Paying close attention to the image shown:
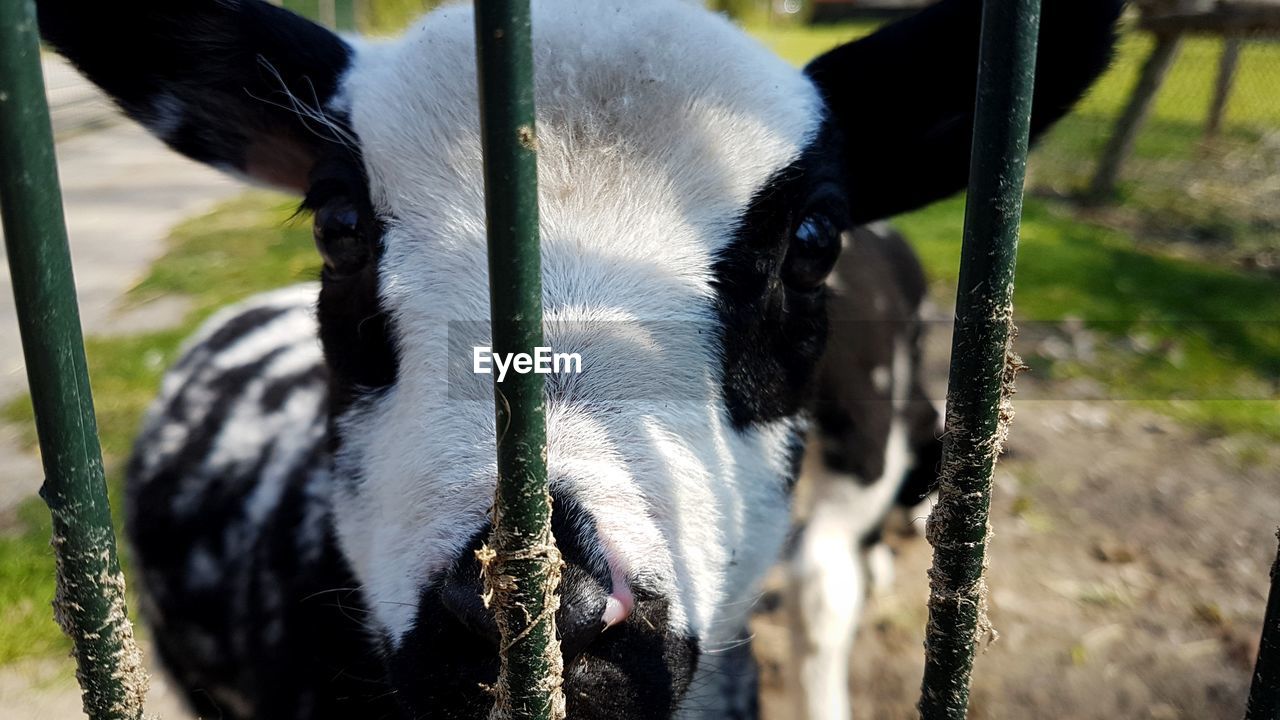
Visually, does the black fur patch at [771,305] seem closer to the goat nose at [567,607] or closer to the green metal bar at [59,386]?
the goat nose at [567,607]

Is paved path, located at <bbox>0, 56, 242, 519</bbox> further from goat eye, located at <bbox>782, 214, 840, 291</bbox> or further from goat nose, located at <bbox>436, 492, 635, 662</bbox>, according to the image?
goat nose, located at <bbox>436, 492, 635, 662</bbox>

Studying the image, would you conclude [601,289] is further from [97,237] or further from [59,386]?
[97,237]

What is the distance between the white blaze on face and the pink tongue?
0.05 metres

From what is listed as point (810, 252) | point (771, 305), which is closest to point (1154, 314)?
point (810, 252)

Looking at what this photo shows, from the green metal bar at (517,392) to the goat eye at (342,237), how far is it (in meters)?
0.83

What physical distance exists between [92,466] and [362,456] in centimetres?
75

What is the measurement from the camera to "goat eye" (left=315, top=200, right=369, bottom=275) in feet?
6.08

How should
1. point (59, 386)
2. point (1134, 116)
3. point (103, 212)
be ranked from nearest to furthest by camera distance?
point (59, 386)
point (103, 212)
point (1134, 116)

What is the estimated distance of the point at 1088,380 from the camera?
579 cm

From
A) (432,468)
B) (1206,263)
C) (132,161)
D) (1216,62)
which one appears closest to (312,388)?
(432,468)

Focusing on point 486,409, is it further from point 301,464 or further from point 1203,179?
point 1203,179

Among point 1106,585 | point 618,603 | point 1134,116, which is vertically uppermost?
point 618,603

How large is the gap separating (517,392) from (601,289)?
469 mm

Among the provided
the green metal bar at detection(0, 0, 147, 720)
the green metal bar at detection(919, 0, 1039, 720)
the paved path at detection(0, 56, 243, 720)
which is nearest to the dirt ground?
the green metal bar at detection(919, 0, 1039, 720)
